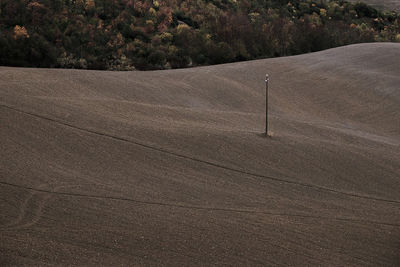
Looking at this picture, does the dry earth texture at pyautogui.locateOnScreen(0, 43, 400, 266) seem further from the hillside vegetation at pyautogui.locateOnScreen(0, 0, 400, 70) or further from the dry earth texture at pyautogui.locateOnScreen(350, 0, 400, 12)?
the dry earth texture at pyautogui.locateOnScreen(350, 0, 400, 12)

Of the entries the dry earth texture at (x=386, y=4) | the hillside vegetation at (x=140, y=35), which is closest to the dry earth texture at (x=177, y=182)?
the hillside vegetation at (x=140, y=35)

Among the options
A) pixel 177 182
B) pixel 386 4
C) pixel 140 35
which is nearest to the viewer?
pixel 177 182

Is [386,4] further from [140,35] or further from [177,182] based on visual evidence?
[177,182]

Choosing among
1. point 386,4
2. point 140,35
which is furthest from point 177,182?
point 386,4

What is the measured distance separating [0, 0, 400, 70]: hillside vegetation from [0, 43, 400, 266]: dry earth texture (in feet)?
24.0

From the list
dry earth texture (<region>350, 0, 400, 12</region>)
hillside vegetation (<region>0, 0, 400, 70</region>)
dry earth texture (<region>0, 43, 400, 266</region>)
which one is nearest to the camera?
dry earth texture (<region>0, 43, 400, 266</region>)

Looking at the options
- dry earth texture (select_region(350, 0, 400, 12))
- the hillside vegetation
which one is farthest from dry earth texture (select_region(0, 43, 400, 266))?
Result: dry earth texture (select_region(350, 0, 400, 12))

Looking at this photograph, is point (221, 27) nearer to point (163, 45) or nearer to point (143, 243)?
point (163, 45)

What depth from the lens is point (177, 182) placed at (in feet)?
38.8

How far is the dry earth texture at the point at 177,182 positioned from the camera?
29.0 feet

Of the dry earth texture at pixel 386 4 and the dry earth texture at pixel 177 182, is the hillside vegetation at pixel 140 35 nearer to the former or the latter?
the dry earth texture at pixel 177 182

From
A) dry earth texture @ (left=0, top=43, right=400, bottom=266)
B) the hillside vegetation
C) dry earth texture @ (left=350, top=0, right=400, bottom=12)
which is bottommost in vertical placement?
dry earth texture @ (left=0, top=43, right=400, bottom=266)

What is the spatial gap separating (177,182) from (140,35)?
82.3 feet

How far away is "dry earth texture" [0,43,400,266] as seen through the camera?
885 cm
